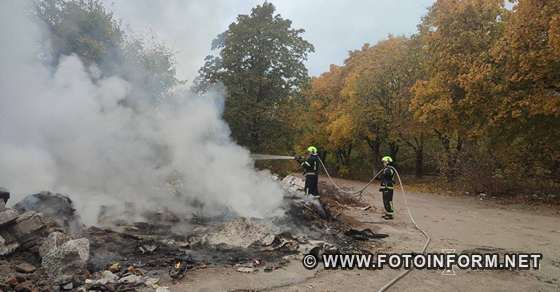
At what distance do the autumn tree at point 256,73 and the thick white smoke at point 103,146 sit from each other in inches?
287

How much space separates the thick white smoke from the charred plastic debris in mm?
1059

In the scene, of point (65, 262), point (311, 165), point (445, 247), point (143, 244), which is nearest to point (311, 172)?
point (311, 165)

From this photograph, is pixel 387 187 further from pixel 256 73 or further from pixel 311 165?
pixel 256 73

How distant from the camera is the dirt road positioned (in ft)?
19.0

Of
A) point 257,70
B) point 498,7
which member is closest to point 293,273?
point 257,70

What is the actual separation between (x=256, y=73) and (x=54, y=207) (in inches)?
552

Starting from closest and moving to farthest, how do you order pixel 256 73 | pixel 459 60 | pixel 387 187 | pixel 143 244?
pixel 143 244 → pixel 387 187 → pixel 459 60 → pixel 256 73

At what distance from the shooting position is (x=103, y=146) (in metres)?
10.8

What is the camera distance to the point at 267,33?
20516mm

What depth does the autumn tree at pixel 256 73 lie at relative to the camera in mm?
19953

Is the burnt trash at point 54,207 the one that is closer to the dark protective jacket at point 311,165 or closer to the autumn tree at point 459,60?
the dark protective jacket at point 311,165

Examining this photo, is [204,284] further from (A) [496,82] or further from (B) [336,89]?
(B) [336,89]

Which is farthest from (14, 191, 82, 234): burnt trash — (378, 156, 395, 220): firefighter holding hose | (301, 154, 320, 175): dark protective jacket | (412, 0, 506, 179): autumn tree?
(412, 0, 506, 179): autumn tree

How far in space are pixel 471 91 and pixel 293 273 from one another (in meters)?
12.3
